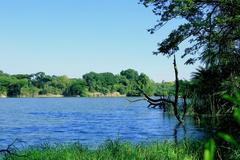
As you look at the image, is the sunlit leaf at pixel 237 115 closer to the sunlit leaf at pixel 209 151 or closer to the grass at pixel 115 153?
the sunlit leaf at pixel 209 151

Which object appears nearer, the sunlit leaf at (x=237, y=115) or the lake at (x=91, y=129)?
the sunlit leaf at (x=237, y=115)

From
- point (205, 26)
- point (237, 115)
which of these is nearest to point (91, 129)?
point (205, 26)

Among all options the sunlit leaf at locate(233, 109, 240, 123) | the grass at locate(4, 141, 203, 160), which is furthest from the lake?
the sunlit leaf at locate(233, 109, 240, 123)

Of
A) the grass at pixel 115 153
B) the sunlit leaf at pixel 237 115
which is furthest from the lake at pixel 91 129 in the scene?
the sunlit leaf at pixel 237 115

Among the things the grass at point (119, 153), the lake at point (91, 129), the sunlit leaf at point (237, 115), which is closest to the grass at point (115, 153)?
the grass at point (119, 153)

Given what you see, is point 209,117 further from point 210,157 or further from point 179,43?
point 210,157

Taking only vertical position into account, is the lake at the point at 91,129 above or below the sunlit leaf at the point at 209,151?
below

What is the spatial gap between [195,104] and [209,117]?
260 cm

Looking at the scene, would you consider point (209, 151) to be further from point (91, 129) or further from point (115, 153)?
point (91, 129)

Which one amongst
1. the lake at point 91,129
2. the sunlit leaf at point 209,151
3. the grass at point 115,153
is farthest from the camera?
the lake at point 91,129

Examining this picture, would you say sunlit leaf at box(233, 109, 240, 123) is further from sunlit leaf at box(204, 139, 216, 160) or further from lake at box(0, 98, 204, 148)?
lake at box(0, 98, 204, 148)

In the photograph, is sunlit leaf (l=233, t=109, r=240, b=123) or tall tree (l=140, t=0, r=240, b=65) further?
tall tree (l=140, t=0, r=240, b=65)

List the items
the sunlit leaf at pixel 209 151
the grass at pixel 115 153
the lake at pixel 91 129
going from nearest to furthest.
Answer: the sunlit leaf at pixel 209 151
the grass at pixel 115 153
the lake at pixel 91 129

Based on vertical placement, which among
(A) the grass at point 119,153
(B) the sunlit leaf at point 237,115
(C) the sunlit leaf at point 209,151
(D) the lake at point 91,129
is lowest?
(D) the lake at point 91,129
